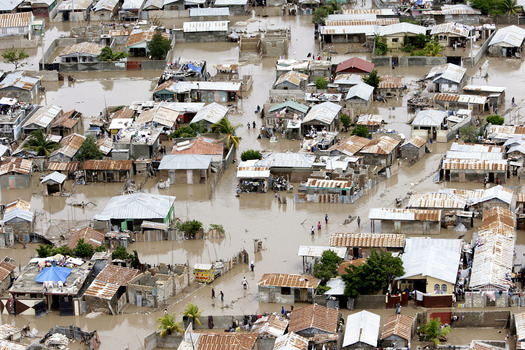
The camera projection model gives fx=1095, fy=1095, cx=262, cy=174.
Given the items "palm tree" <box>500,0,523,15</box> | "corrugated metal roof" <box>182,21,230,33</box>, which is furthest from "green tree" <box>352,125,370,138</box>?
"palm tree" <box>500,0,523,15</box>

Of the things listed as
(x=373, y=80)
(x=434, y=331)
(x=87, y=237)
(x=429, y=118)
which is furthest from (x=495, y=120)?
(x=87, y=237)

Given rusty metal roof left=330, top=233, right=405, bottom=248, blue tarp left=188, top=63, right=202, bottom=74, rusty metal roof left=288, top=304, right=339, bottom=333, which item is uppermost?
blue tarp left=188, top=63, right=202, bottom=74

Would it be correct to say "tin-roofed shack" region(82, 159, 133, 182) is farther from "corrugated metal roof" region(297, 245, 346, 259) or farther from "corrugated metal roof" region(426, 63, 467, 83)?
"corrugated metal roof" region(426, 63, 467, 83)

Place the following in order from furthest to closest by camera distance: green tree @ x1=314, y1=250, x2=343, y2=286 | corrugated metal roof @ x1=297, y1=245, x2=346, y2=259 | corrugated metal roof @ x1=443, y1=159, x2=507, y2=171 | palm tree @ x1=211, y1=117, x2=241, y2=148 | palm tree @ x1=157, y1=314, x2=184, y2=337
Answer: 1. palm tree @ x1=211, y1=117, x2=241, y2=148
2. corrugated metal roof @ x1=443, y1=159, x2=507, y2=171
3. corrugated metal roof @ x1=297, y1=245, x2=346, y2=259
4. green tree @ x1=314, y1=250, x2=343, y2=286
5. palm tree @ x1=157, y1=314, x2=184, y2=337

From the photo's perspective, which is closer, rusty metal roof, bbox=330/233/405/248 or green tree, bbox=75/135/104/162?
rusty metal roof, bbox=330/233/405/248

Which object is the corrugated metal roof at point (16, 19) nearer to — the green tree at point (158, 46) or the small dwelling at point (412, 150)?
the green tree at point (158, 46)

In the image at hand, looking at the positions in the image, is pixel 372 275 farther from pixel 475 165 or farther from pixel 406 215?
pixel 475 165

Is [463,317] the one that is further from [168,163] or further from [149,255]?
[168,163]
